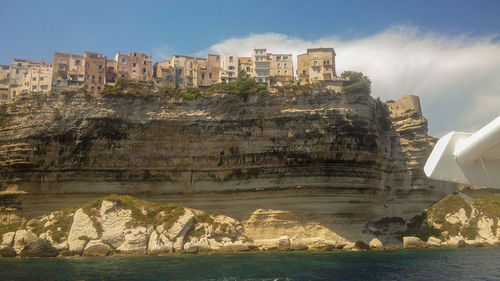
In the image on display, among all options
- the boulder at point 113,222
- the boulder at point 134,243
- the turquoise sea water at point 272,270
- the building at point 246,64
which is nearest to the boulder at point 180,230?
the boulder at point 134,243

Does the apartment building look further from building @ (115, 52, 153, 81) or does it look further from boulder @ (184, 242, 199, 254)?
boulder @ (184, 242, 199, 254)

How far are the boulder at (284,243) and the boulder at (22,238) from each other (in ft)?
70.6

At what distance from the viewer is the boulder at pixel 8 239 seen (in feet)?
132

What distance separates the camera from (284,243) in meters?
41.6

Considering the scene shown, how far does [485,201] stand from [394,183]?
1049 centimetres

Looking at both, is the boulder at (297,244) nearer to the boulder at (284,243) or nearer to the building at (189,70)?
the boulder at (284,243)

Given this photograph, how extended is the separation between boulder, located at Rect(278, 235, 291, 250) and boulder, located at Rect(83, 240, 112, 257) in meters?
15.6

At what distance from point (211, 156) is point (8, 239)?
68.2 ft

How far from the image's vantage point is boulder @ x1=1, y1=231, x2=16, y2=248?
40.2 metres

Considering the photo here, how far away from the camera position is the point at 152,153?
46406 millimetres

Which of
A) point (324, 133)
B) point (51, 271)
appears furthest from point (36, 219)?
point (324, 133)

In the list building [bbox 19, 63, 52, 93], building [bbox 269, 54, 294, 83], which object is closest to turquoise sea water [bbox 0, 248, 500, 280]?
building [bbox 19, 63, 52, 93]

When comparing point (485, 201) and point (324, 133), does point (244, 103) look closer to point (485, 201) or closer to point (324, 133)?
point (324, 133)

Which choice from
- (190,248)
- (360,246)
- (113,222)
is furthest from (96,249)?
(360,246)
